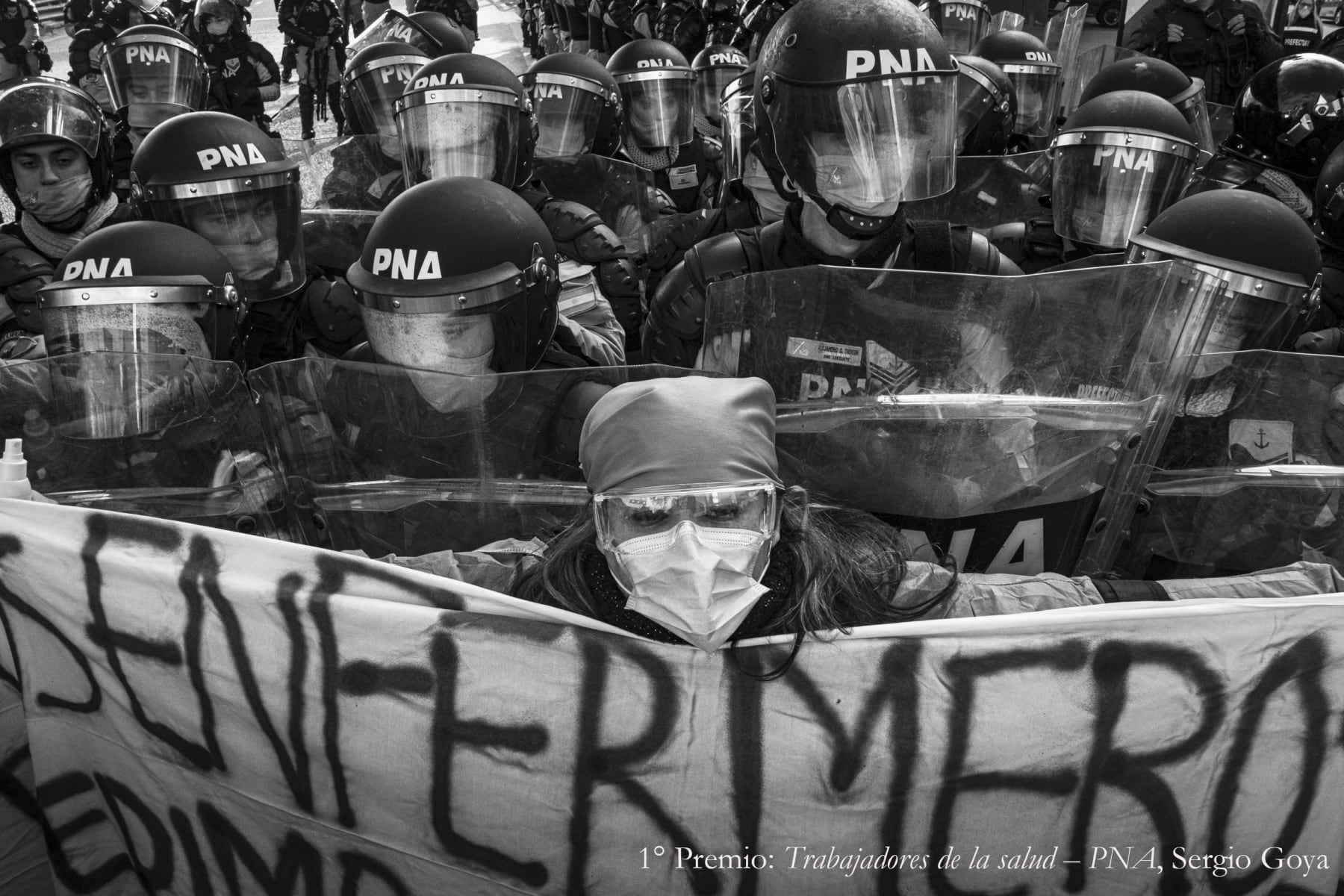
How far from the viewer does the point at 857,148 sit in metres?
2.96

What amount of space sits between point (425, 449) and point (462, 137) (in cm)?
249

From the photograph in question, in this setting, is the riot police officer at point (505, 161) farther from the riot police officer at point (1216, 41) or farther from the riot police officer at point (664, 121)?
the riot police officer at point (1216, 41)

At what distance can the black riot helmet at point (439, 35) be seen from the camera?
692cm

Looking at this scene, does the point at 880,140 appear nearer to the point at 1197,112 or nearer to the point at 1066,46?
the point at 1197,112

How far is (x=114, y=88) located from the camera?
21.9 ft

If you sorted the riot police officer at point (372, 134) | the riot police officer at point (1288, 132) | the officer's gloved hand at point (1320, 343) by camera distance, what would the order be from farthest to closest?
the riot police officer at point (372, 134) < the riot police officer at point (1288, 132) < the officer's gloved hand at point (1320, 343)

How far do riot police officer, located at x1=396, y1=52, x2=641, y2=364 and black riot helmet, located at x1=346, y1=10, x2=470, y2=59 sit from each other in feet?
7.74

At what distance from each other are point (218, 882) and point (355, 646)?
0.52 m

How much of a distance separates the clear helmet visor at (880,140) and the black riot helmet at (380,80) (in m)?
3.49

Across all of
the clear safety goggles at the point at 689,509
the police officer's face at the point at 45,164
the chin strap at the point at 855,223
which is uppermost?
the chin strap at the point at 855,223

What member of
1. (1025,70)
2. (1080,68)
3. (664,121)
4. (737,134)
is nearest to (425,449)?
(737,134)

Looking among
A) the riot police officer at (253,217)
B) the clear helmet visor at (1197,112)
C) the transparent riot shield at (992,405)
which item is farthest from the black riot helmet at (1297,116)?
the riot police officer at (253,217)

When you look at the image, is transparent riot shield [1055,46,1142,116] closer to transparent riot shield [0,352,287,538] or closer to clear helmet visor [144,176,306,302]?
clear helmet visor [144,176,306,302]

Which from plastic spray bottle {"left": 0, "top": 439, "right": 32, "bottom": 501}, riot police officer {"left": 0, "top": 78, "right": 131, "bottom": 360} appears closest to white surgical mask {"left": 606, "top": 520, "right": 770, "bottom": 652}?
plastic spray bottle {"left": 0, "top": 439, "right": 32, "bottom": 501}
